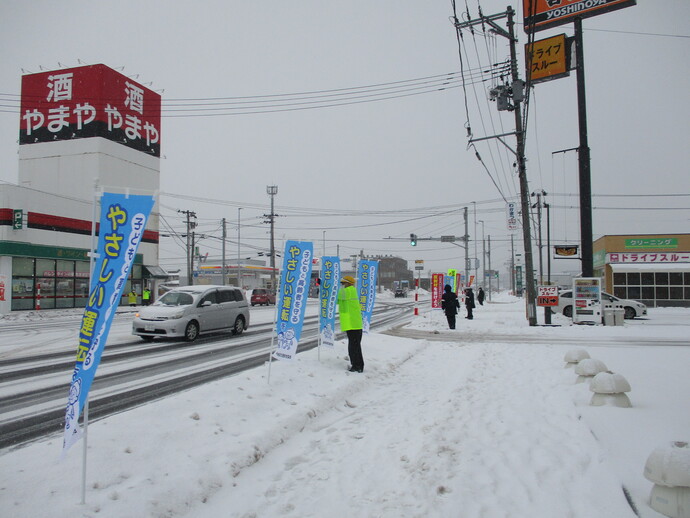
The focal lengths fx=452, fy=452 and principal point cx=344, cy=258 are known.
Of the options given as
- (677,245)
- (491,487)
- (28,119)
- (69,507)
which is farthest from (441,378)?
(28,119)

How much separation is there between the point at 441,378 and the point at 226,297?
893 centimetres

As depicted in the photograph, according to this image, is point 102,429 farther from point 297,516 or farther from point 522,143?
point 522,143

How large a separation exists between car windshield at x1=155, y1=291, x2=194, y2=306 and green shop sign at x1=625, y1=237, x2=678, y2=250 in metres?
33.0

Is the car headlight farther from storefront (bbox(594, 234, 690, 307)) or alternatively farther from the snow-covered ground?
storefront (bbox(594, 234, 690, 307))

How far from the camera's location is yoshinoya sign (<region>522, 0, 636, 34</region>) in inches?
708

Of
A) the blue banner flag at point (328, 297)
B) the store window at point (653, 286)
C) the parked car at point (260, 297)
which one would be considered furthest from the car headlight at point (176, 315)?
the store window at point (653, 286)

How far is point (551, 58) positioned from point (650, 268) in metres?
19.4

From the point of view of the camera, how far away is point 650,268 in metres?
30.4

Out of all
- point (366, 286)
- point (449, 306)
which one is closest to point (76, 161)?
point (366, 286)

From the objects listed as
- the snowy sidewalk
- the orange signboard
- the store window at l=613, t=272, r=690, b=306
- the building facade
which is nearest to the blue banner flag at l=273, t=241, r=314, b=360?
the snowy sidewalk

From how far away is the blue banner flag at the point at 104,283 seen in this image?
3352 millimetres

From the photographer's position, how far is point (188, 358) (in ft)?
33.6

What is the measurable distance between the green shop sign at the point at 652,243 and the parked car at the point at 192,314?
102ft

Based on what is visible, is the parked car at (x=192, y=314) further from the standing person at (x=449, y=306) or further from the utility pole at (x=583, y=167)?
the utility pole at (x=583, y=167)
